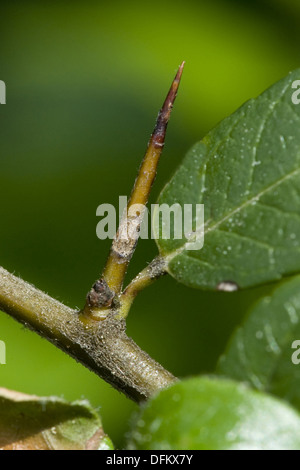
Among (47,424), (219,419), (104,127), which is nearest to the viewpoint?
(219,419)

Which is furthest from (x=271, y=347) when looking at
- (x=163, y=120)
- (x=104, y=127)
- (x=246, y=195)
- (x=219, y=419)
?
(x=104, y=127)

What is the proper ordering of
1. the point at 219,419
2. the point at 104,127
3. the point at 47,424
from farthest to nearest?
the point at 104,127
the point at 47,424
the point at 219,419

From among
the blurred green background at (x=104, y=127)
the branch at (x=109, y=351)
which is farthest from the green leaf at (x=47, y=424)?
the blurred green background at (x=104, y=127)

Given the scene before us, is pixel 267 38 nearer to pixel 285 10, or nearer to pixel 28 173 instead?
pixel 285 10

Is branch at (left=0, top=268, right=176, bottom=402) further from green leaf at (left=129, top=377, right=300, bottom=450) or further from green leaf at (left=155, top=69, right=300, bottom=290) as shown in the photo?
green leaf at (left=129, top=377, right=300, bottom=450)

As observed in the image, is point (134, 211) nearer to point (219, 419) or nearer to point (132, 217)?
point (132, 217)

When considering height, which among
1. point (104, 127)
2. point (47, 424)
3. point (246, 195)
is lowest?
point (47, 424)

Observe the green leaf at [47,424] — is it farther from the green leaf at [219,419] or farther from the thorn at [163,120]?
the thorn at [163,120]
